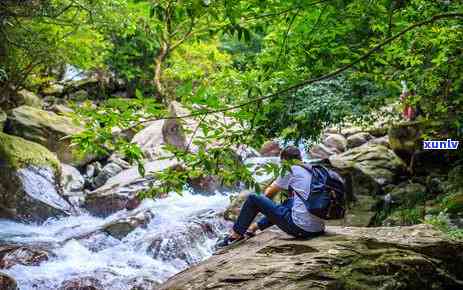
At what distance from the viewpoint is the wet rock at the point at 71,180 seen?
13.3 metres

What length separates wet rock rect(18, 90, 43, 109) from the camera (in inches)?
706

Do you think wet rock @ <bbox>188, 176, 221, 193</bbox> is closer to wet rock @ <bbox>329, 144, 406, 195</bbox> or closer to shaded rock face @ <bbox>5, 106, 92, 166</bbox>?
wet rock @ <bbox>329, 144, 406, 195</bbox>

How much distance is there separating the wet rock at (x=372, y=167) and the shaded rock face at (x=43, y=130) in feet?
26.7

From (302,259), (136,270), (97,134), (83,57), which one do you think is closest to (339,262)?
(302,259)

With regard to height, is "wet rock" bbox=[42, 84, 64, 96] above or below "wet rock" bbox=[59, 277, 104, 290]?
above

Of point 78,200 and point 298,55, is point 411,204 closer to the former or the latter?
point 298,55

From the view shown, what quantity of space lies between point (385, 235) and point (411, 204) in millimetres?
4716

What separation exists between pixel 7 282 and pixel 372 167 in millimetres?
8277

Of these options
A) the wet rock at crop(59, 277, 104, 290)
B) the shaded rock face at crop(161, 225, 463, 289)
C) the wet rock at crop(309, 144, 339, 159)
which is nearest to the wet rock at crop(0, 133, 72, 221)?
the wet rock at crop(59, 277, 104, 290)

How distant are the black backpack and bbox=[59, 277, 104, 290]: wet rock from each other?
4.22m

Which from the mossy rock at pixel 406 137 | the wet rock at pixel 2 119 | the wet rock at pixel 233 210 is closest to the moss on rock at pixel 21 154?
the wet rock at pixel 2 119

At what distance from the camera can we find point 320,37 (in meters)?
4.30

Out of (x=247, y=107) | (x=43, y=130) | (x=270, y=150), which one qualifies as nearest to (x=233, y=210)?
(x=43, y=130)

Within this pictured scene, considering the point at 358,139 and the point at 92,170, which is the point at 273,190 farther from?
the point at 358,139
